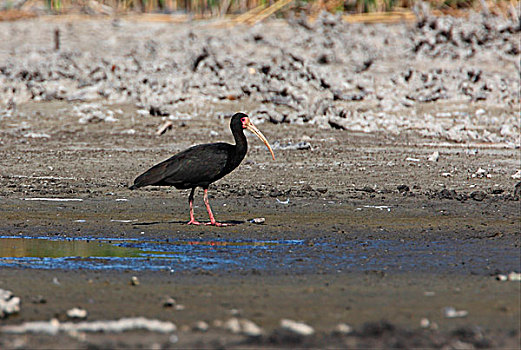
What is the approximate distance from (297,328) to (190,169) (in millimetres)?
5296

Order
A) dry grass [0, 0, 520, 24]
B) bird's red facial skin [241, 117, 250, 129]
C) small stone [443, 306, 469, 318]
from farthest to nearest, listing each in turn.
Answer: dry grass [0, 0, 520, 24] → bird's red facial skin [241, 117, 250, 129] → small stone [443, 306, 469, 318]

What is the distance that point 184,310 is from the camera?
635 centimetres

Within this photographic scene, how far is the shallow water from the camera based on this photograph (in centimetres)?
804

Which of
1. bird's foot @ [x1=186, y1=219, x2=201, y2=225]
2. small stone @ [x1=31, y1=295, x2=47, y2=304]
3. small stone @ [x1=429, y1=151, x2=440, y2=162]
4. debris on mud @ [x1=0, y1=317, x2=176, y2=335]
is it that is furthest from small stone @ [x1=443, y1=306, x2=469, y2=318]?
small stone @ [x1=429, y1=151, x2=440, y2=162]

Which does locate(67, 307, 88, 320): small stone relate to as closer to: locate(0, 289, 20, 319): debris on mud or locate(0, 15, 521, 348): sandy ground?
locate(0, 15, 521, 348): sandy ground

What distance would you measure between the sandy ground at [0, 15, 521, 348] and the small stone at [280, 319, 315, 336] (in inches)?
2.4

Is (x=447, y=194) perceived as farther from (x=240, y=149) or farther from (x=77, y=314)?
(x=77, y=314)

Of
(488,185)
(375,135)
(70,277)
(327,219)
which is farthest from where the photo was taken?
(375,135)

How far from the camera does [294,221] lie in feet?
35.1

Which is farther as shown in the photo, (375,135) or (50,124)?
(50,124)

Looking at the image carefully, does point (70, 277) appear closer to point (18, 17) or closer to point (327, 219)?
point (327, 219)

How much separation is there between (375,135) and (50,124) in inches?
255

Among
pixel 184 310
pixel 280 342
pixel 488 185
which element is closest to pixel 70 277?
pixel 184 310

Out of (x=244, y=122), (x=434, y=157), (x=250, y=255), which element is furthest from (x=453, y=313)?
(x=434, y=157)
